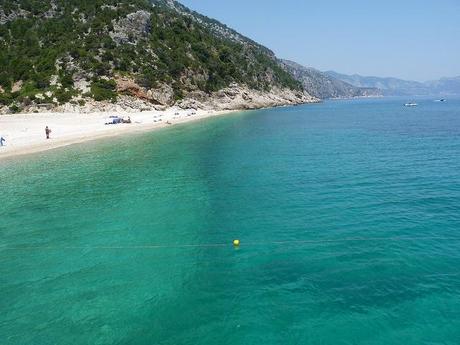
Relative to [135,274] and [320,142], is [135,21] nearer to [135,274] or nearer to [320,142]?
[320,142]

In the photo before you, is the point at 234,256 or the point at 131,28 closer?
the point at 234,256

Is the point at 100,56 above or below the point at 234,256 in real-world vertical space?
above


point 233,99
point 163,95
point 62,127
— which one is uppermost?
point 163,95

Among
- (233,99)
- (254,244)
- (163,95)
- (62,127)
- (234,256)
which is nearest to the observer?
(234,256)

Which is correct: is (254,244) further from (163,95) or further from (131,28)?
(131,28)

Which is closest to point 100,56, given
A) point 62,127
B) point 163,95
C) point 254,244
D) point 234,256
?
point 163,95

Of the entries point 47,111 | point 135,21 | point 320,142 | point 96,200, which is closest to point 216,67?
point 135,21

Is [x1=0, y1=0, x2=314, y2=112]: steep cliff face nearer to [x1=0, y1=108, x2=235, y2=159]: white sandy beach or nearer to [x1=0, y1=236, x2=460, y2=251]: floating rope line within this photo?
[x1=0, y1=108, x2=235, y2=159]: white sandy beach

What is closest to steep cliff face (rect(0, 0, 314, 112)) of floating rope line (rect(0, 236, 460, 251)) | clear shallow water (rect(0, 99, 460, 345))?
clear shallow water (rect(0, 99, 460, 345))
